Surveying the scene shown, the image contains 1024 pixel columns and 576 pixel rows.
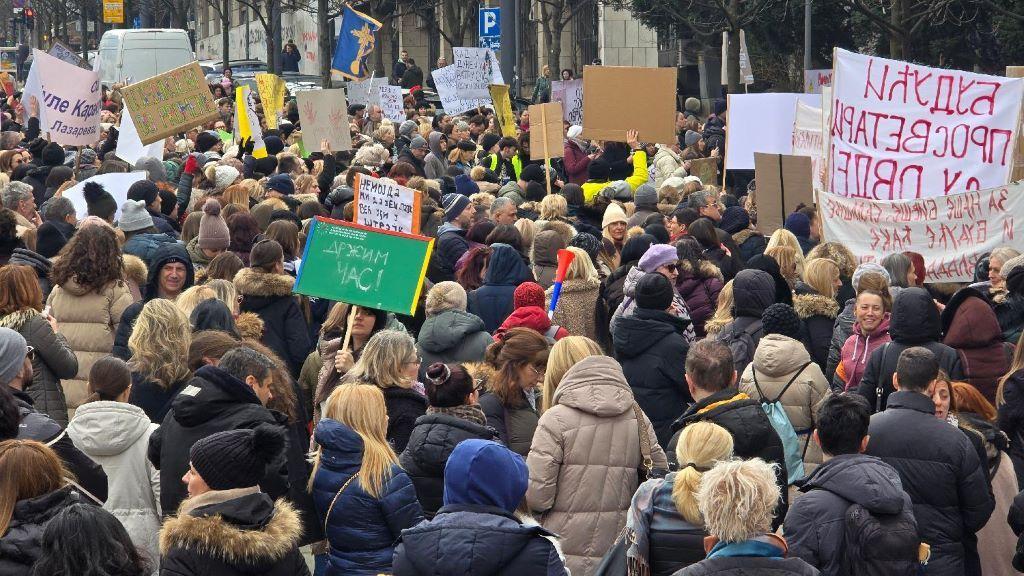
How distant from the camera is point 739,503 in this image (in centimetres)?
409

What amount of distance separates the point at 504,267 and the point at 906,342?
2.77 m

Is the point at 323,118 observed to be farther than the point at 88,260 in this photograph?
Yes

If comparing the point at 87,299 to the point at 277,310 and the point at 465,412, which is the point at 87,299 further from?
the point at 465,412

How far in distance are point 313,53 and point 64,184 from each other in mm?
41615

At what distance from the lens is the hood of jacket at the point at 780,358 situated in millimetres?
6355

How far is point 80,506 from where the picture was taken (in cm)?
371

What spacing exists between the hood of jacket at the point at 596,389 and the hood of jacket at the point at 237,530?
1.60 meters

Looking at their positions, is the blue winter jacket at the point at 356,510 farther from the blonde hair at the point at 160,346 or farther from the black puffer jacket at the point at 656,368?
the black puffer jacket at the point at 656,368

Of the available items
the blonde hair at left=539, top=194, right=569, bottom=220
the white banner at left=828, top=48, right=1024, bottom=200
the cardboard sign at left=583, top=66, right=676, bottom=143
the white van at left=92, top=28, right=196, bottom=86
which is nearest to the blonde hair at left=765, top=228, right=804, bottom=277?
the white banner at left=828, top=48, right=1024, bottom=200

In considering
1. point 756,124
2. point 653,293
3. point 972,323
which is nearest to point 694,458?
point 653,293

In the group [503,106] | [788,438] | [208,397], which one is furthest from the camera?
[503,106]

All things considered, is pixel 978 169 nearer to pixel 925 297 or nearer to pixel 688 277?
pixel 688 277

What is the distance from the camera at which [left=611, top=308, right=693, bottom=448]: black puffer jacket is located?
274 inches

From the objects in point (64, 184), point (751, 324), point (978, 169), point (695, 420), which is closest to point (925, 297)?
point (751, 324)
